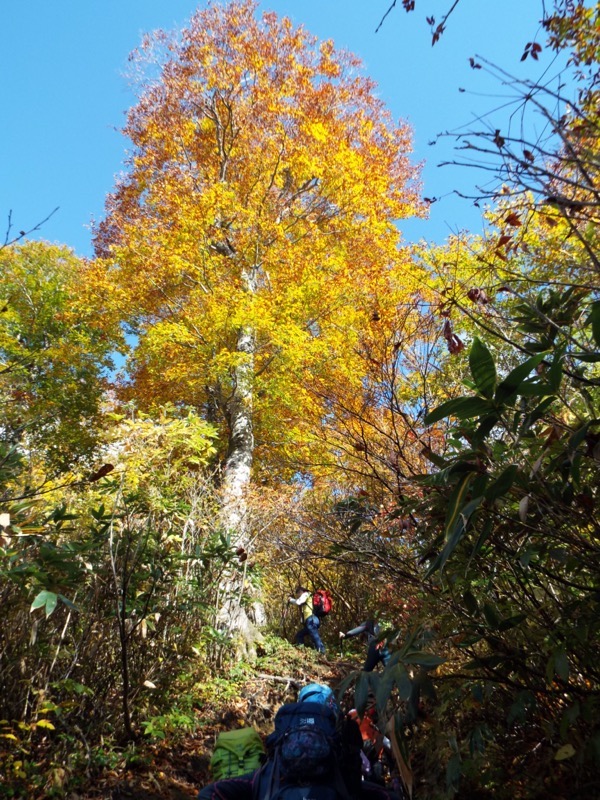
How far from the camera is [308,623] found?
25.7 feet

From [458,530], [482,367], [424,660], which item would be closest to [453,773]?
[424,660]

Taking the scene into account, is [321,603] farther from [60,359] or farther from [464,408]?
[60,359]

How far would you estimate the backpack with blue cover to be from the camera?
8.02 ft

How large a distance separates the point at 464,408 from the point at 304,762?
2056mm

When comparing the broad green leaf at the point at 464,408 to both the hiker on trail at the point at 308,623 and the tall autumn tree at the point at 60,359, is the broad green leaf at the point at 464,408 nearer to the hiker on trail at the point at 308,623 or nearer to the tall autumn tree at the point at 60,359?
the hiker on trail at the point at 308,623

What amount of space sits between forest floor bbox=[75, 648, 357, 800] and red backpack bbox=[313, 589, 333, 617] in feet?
3.78

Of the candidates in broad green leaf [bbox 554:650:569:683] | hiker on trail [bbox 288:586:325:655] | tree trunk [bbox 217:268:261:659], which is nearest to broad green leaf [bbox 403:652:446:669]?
broad green leaf [bbox 554:650:569:683]

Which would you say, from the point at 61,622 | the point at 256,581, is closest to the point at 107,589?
the point at 61,622

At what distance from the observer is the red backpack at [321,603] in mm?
8055

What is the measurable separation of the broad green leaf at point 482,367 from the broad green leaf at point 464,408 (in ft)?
0.13

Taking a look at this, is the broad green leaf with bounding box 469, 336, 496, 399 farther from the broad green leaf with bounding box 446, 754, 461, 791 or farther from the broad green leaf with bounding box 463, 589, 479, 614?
the broad green leaf with bounding box 446, 754, 461, 791

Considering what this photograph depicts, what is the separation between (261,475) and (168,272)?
483cm

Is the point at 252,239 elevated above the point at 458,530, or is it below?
above

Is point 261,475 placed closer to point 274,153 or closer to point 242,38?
point 274,153
